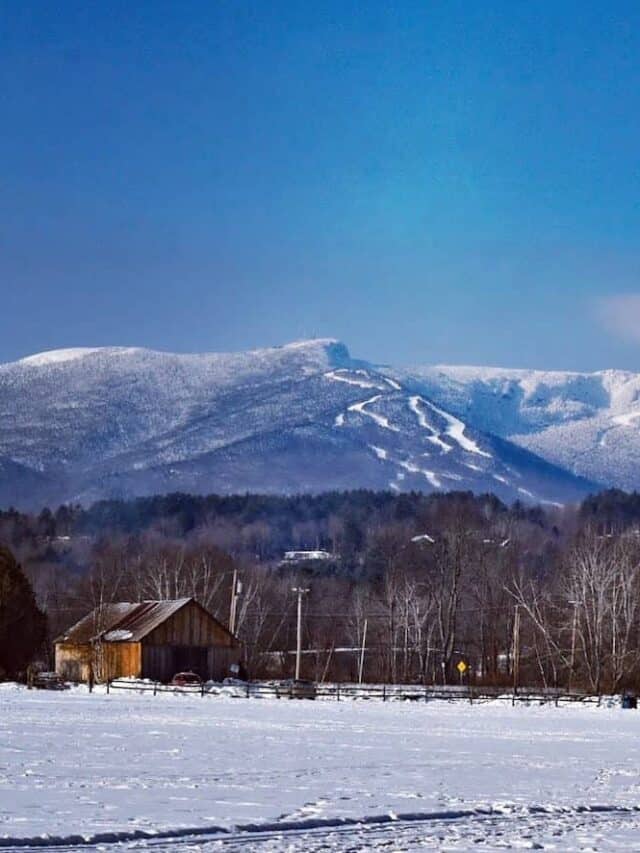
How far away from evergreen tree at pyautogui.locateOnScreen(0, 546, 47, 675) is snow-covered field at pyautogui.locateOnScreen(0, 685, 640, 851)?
3618 centimetres

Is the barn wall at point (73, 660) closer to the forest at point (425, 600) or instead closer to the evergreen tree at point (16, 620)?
the forest at point (425, 600)

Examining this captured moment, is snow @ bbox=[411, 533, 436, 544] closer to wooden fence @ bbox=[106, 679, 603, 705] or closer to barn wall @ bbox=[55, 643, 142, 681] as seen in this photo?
barn wall @ bbox=[55, 643, 142, 681]

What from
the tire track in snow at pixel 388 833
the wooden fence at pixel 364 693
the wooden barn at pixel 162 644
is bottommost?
the wooden fence at pixel 364 693

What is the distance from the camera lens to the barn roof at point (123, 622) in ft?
306

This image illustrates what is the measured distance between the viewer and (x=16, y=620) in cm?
8456

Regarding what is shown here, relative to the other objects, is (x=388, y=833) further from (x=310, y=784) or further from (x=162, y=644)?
(x=162, y=644)

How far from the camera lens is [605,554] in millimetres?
116938

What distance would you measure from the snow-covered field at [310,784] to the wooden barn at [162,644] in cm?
4373

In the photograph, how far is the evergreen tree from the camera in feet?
276

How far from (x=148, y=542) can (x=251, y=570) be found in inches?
1195

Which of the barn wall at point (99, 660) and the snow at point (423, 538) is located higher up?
the snow at point (423, 538)

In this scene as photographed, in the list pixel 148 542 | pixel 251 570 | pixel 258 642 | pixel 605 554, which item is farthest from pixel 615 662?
pixel 148 542

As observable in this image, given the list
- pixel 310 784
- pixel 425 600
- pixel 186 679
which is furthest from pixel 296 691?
pixel 425 600

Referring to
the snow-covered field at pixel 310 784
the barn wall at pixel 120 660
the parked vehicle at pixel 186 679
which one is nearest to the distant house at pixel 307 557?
the barn wall at pixel 120 660
